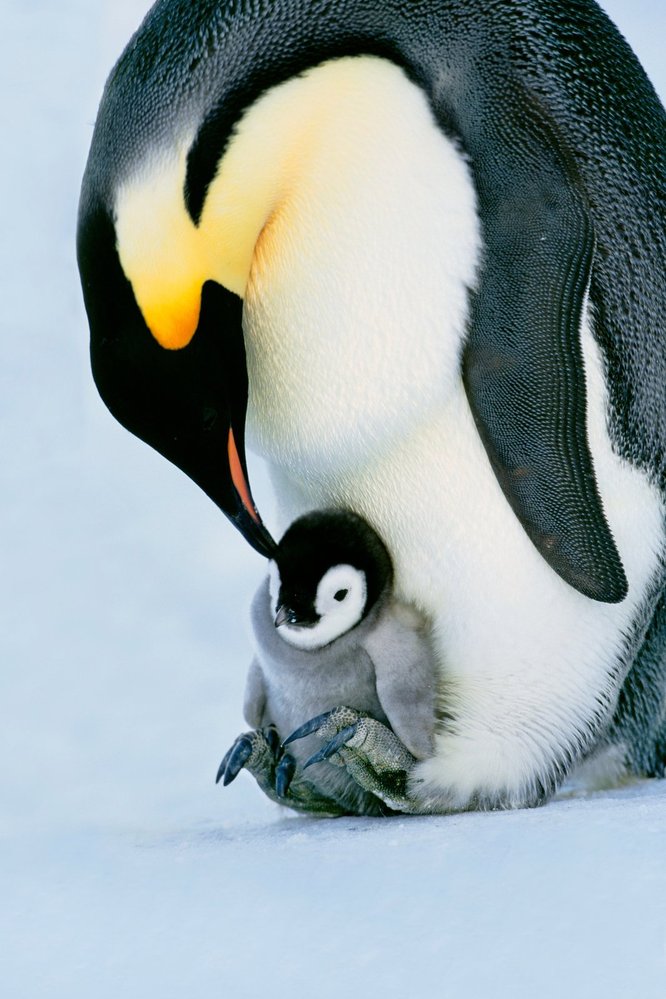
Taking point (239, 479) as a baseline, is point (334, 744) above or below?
below

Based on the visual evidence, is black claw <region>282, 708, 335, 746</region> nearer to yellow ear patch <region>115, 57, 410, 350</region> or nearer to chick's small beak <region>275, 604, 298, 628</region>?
chick's small beak <region>275, 604, 298, 628</region>

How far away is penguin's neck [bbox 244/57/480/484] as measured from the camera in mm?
1271

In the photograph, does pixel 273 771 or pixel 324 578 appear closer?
pixel 324 578

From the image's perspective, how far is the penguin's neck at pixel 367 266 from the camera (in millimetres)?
1271

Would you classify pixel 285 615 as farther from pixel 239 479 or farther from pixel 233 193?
pixel 233 193

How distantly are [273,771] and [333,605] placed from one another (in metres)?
0.24

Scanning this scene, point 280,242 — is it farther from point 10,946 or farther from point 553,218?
point 10,946

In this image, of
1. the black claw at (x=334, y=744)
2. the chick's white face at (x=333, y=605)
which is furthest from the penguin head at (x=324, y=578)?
the black claw at (x=334, y=744)

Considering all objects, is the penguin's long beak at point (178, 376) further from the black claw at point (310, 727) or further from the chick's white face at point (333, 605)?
the black claw at point (310, 727)

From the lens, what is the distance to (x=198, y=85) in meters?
1.22

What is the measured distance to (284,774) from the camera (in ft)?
4.65

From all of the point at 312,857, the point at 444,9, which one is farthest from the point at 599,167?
the point at 312,857

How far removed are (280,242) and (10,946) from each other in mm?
726

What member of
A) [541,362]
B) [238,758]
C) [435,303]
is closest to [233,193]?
[435,303]
